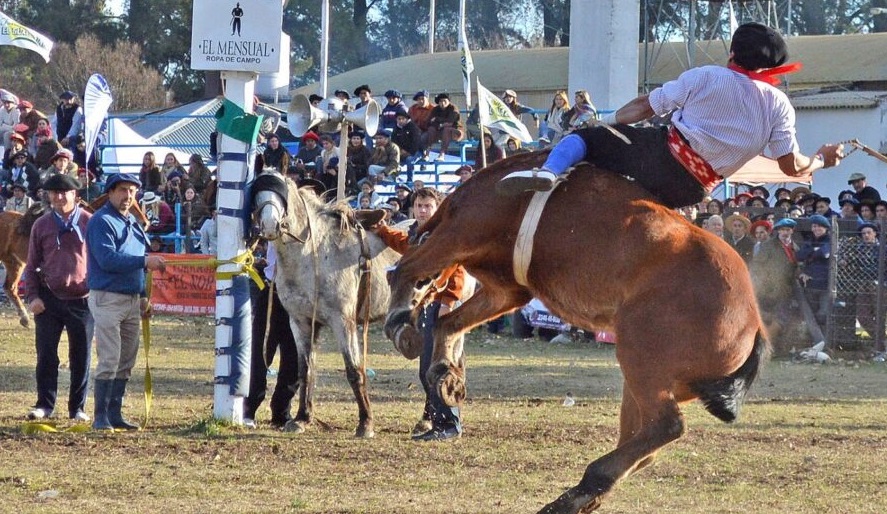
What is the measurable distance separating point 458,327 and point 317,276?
11.3ft

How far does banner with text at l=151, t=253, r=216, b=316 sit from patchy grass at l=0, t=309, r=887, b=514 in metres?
7.08

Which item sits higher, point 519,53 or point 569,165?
point 519,53

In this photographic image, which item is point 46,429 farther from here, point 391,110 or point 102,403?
point 391,110

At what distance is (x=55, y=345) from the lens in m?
10.7

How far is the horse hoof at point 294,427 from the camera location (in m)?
10.1

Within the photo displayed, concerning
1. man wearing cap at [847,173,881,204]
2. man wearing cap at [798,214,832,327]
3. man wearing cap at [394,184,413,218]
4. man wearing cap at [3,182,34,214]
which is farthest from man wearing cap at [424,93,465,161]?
man wearing cap at [798,214,832,327]

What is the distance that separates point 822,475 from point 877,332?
28.2 ft

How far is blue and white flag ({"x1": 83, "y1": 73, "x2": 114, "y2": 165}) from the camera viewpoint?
24500 mm

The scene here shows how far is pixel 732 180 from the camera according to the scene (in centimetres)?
2258

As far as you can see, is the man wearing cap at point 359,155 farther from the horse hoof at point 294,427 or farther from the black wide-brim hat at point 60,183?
the horse hoof at point 294,427

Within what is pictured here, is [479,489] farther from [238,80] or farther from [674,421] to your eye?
[238,80]

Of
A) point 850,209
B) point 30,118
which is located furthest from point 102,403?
point 30,118

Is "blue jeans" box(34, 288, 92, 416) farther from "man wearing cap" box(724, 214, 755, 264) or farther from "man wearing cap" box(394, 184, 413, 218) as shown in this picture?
"man wearing cap" box(724, 214, 755, 264)

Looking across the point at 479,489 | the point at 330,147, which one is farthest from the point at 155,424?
the point at 330,147
